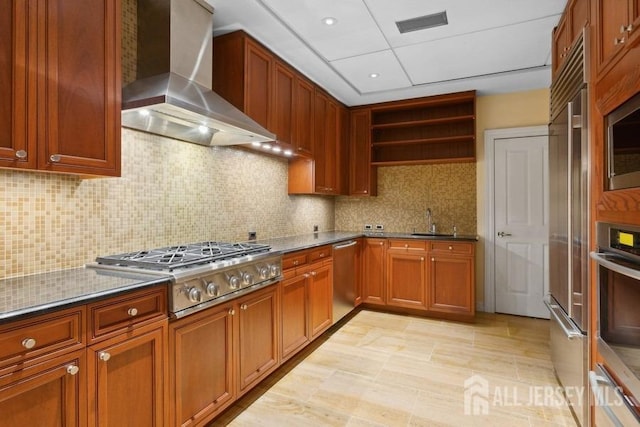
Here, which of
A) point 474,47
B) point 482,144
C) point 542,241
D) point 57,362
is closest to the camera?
point 57,362

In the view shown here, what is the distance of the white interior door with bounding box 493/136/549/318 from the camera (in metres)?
4.01

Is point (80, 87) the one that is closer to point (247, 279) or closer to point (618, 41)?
point (247, 279)

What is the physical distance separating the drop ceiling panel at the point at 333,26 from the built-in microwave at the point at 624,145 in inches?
64.9

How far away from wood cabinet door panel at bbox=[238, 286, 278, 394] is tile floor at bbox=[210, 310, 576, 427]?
180 millimetres

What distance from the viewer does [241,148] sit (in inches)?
125

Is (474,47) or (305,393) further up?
(474,47)

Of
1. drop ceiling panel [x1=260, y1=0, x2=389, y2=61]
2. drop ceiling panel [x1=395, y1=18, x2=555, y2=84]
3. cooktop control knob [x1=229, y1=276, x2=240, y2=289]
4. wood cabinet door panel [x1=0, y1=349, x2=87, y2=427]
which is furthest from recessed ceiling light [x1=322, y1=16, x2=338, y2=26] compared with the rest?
wood cabinet door panel [x1=0, y1=349, x2=87, y2=427]

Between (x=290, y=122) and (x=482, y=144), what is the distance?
2.47 meters

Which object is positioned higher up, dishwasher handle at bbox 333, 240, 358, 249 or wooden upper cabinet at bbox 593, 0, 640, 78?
wooden upper cabinet at bbox 593, 0, 640, 78

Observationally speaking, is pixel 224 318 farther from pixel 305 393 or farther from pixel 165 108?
pixel 165 108

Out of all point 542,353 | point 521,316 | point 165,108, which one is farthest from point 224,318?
point 521,316

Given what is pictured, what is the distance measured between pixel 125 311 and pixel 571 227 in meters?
2.38

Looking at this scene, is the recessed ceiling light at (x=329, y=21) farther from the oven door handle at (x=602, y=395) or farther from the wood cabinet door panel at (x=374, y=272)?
the oven door handle at (x=602, y=395)

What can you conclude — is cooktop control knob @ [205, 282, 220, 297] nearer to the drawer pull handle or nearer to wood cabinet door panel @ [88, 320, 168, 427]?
wood cabinet door panel @ [88, 320, 168, 427]
